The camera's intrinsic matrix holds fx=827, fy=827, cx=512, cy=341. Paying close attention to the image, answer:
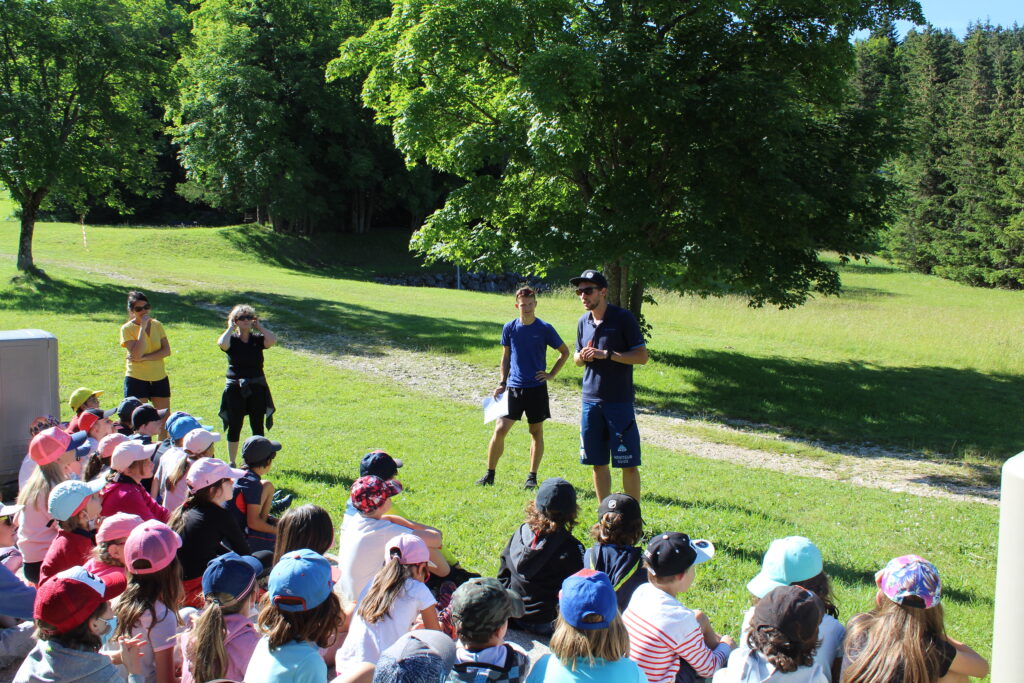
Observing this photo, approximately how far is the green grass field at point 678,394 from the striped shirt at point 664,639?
1290mm

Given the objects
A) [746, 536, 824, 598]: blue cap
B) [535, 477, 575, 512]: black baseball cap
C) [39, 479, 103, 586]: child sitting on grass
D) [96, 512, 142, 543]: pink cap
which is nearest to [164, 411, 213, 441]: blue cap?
[39, 479, 103, 586]: child sitting on grass

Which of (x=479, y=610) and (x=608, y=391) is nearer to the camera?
(x=479, y=610)

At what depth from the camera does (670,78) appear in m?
14.8

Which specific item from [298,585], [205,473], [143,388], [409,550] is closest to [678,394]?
[143,388]

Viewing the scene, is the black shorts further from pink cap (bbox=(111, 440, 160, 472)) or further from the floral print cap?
the floral print cap

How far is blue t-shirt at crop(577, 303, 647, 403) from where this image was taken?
6.49 metres

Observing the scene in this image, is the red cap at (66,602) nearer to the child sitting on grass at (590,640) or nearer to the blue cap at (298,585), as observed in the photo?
the blue cap at (298,585)

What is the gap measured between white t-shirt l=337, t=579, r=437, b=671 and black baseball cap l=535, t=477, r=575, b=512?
39.1 inches

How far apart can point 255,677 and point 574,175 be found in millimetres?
13721

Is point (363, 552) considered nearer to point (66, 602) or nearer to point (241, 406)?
point (66, 602)

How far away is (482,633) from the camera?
3182 mm

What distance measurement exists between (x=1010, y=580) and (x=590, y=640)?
1.46 metres

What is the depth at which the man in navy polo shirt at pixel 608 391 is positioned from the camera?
6.45 metres

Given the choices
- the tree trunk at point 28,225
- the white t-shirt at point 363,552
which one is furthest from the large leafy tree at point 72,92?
the white t-shirt at point 363,552
